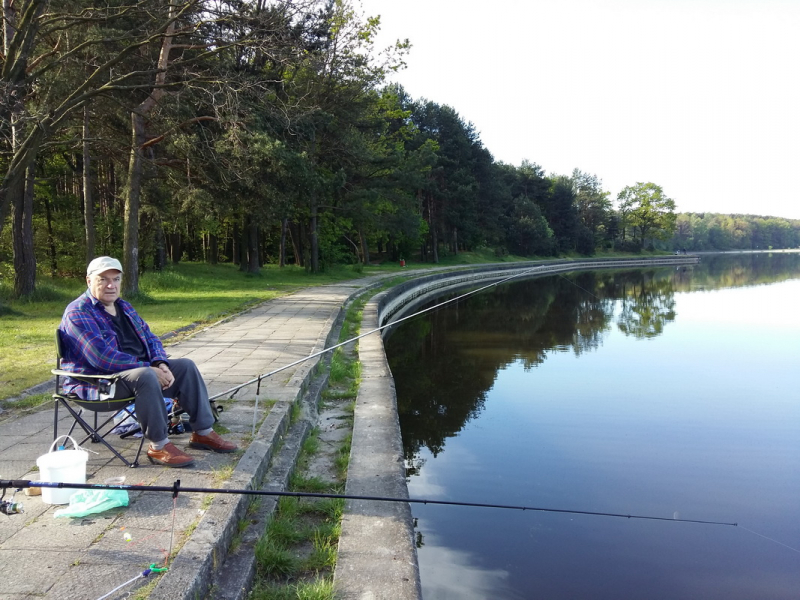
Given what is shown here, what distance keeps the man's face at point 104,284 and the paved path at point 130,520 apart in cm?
103

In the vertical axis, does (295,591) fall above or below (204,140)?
below

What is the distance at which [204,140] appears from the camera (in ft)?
47.9

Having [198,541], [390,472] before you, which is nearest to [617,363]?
[390,472]

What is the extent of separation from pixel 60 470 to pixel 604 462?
5286mm

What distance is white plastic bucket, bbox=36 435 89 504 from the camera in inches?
125

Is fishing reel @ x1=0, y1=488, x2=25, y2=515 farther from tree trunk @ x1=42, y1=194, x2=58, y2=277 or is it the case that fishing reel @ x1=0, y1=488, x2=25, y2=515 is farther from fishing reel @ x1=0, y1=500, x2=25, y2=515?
tree trunk @ x1=42, y1=194, x2=58, y2=277

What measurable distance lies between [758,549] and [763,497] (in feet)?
3.63

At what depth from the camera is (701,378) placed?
10797 mm

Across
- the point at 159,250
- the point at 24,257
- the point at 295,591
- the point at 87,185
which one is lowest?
the point at 295,591

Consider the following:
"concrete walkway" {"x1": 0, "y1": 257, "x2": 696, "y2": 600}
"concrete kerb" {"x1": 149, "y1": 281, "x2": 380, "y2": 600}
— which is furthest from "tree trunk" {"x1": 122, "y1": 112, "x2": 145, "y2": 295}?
"concrete kerb" {"x1": 149, "y1": 281, "x2": 380, "y2": 600}

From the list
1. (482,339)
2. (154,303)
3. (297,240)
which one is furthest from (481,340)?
(297,240)

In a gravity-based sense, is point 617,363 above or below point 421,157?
below

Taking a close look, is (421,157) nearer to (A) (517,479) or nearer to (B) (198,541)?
(A) (517,479)

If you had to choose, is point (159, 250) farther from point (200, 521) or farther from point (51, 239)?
point (200, 521)
